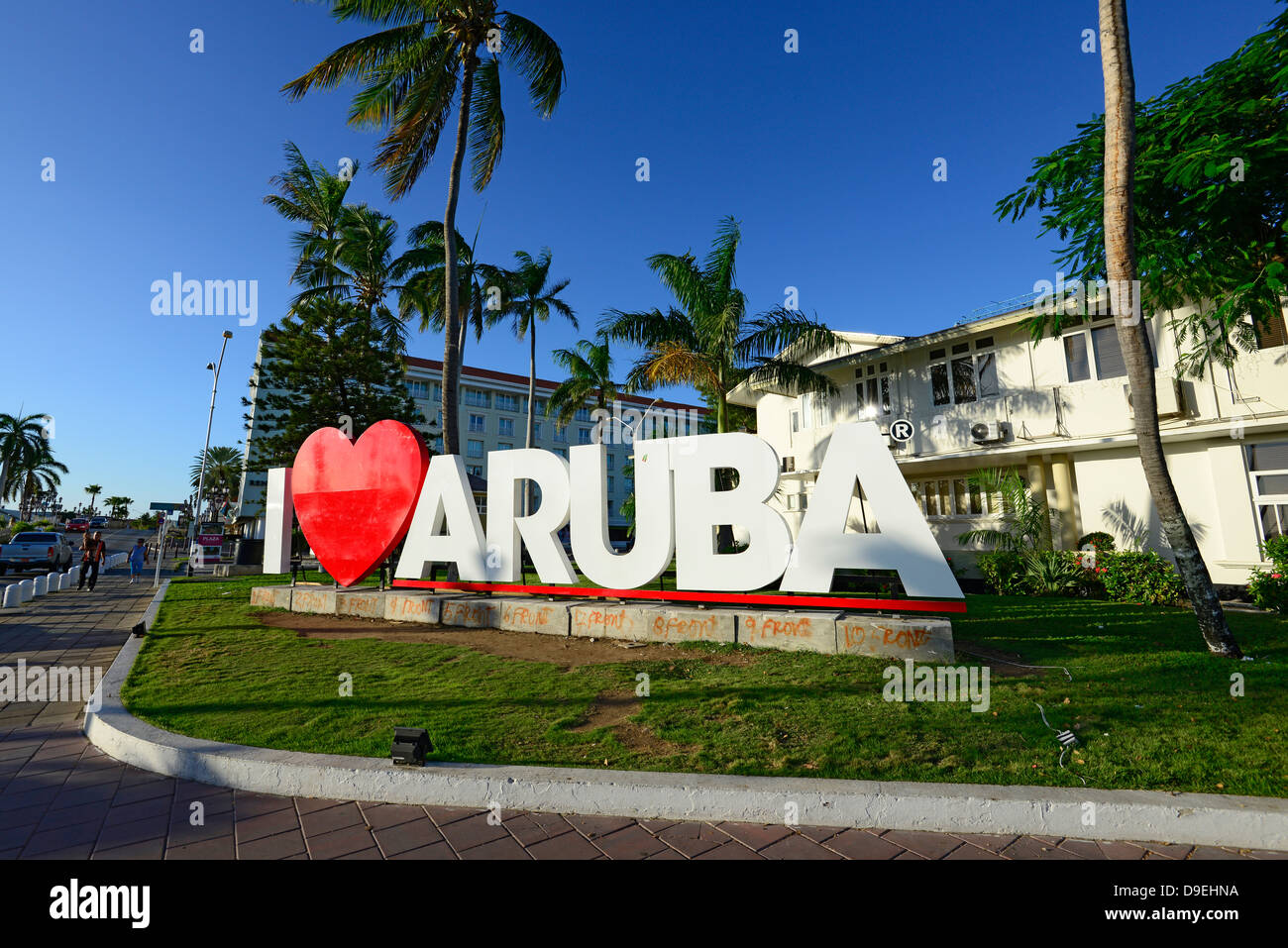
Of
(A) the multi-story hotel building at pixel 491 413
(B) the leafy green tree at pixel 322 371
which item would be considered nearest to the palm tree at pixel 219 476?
(A) the multi-story hotel building at pixel 491 413

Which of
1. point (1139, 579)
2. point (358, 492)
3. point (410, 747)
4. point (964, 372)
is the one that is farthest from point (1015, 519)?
point (410, 747)

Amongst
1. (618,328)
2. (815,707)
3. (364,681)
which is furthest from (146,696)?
(618,328)

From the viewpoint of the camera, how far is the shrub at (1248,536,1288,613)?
10.4 meters

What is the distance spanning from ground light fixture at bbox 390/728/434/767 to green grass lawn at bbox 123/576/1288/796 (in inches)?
13.7

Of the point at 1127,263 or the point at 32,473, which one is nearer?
the point at 1127,263

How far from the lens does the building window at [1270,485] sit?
40.8 feet

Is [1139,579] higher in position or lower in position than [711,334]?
lower

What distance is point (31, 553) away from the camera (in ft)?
74.7

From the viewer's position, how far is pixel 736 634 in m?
7.83

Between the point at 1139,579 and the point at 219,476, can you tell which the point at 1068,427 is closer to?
the point at 1139,579

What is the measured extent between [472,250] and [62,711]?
56.9ft

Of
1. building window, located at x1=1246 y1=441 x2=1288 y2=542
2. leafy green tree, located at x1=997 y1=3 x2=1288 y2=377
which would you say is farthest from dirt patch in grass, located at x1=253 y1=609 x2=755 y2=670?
building window, located at x1=1246 y1=441 x2=1288 y2=542

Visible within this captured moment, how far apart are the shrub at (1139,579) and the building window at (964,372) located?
18.2ft

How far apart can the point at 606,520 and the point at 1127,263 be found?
743cm
